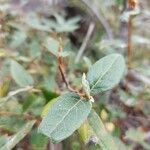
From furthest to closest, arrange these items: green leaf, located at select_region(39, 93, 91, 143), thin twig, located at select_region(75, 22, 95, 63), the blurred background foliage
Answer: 1. thin twig, located at select_region(75, 22, 95, 63)
2. the blurred background foliage
3. green leaf, located at select_region(39, 93, 91, 143)

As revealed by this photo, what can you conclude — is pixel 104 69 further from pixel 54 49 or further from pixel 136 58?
pixel 136 58

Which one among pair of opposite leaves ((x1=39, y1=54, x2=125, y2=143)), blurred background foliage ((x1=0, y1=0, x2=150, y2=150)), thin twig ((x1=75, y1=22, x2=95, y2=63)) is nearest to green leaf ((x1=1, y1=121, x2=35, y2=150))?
blurred background foliage ((x1=0, y1=0, x2=150, y2=150))

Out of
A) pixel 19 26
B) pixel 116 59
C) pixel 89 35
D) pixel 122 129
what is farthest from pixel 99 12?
pixel 116 59

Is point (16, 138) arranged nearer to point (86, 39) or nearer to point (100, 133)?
point (100, 133)

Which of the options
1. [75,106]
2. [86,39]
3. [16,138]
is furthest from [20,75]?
[86,39]

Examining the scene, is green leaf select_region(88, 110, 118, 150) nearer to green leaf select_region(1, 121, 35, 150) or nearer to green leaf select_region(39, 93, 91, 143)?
green leaf select_region(39, 93, 91, 143)

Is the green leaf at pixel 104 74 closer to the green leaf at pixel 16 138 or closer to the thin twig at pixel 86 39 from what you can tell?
the green leaf at pixel 16 138
